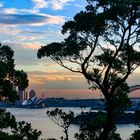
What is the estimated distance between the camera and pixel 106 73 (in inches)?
876

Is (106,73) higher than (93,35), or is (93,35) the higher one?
(93,35)

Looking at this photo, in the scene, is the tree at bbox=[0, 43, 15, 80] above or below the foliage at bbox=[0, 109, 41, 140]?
above

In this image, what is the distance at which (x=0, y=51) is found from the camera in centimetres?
2461

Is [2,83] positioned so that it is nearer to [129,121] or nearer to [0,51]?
[0,51]

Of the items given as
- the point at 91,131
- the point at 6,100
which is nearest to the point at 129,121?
the point at 91,131

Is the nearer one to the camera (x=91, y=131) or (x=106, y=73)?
(x=106, y=73)

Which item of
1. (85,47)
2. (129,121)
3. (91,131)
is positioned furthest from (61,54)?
(129,121)

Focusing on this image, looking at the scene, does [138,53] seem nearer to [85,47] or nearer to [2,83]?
[85,47]

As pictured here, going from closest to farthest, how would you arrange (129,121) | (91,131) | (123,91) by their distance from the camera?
(123,91) < (91,131) < (129,121)

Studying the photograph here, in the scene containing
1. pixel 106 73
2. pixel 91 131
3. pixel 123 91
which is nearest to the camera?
pixel 106 73

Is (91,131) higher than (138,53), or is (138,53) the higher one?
(138,53)

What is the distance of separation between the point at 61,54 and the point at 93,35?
2095 mm

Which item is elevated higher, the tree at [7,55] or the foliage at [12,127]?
the tree at [7,55]

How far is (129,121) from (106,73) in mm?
173689
